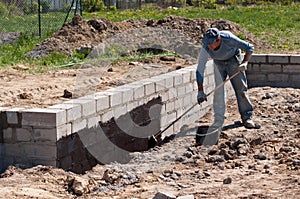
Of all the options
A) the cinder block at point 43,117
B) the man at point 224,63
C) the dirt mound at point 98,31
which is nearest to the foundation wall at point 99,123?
the cinder block at point 43,117

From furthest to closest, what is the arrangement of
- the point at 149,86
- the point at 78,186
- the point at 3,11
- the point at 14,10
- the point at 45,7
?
the point at 3,11, the point at 14,10, the point at 45,7, the point at 149,86, the point at 78,186

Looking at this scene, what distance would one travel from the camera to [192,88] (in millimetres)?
9438

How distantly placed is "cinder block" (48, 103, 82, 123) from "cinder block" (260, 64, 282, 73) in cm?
527

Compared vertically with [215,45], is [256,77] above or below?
below

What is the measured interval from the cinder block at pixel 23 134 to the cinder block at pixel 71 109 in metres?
0.36

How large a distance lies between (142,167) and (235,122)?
2.53 m

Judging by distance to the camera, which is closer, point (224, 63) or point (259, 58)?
point (224, 63)

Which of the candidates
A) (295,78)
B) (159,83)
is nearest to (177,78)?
(159,83)

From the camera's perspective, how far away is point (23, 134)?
6.18 m

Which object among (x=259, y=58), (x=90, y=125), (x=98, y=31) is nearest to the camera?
(x=90, y=125)

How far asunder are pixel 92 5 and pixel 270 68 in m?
20.9

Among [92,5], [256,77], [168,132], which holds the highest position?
[92,5]

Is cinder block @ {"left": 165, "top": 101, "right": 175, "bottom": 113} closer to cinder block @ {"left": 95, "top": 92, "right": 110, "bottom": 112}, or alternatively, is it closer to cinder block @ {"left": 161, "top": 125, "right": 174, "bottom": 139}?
cinder block @ {"left": 161, "top": 125, "right": 174, "bottom": 139}

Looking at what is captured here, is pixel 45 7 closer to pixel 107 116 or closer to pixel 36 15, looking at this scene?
pixel 36 15
